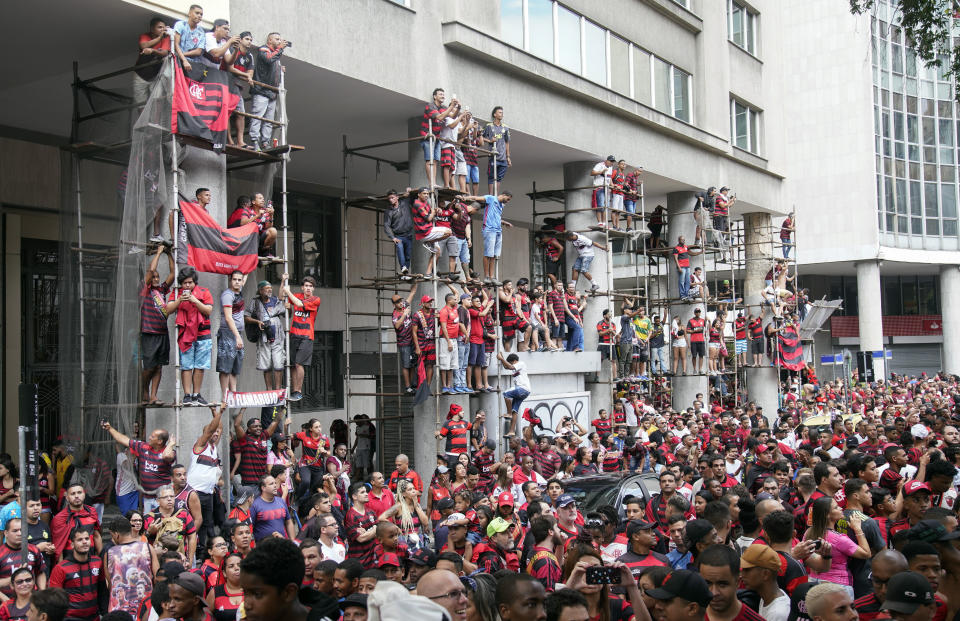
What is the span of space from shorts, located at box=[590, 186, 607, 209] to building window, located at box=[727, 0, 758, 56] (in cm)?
1224

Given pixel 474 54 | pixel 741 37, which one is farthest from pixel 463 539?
pixel 741 37

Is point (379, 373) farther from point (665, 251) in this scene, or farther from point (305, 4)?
point (665, 251)

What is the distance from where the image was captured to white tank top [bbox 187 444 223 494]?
38.0 feet

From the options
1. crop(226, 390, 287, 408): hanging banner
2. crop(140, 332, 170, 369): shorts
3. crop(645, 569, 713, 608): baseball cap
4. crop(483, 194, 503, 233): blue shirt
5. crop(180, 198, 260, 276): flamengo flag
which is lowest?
crop(645, 569, 713, 608): baseball cap

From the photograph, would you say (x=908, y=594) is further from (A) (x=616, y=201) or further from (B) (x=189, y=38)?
(A) (x=616, y=201)

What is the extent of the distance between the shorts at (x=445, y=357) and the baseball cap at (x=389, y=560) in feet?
33.1

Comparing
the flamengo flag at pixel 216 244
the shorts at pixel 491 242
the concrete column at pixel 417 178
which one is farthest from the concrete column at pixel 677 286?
the flamengo flag at pixel 216 244

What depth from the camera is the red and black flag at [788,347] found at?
1236 inches

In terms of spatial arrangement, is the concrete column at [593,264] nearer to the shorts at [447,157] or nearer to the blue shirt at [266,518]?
the shorts at [447,157]

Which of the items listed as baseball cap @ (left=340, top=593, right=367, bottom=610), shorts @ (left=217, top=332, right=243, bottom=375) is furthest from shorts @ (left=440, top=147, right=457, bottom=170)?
baseball cap @ (left=340, top=593, right=367, bottom=610)

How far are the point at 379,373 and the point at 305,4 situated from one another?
26.7 ft

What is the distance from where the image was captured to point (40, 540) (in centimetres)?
893

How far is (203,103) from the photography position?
13461mm

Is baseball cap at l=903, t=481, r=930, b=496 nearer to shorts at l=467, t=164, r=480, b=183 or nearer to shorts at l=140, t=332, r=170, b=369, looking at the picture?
shorts at l=140, t=332, r=170, b=369
